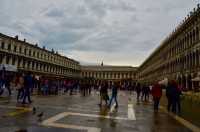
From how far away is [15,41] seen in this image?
66125mm

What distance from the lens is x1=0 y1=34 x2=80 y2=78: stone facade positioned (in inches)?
2437

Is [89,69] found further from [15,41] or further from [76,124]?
[76,124]

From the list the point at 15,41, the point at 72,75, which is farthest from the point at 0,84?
the point at 72,75

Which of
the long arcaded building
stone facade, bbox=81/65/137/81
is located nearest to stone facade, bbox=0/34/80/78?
stone facade, bbox=81/65/137/81

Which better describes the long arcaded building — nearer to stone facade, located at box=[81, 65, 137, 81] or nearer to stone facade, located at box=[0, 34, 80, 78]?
stone facade, located at box=[0, 34, 80, 78]

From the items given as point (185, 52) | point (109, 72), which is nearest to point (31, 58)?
point (185, 52)

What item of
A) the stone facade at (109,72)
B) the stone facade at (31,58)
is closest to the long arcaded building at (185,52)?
the stone facade at (31,58)

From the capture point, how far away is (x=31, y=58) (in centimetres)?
7500

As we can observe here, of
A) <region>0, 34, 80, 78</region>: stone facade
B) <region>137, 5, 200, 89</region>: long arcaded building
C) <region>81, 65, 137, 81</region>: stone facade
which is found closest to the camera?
<region>137, 5, 200, 89</region>: long arcaded building

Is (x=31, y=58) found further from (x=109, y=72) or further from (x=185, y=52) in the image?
(x=109, y=72)

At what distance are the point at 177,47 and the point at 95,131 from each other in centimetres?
4422

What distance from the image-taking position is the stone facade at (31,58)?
61.9m

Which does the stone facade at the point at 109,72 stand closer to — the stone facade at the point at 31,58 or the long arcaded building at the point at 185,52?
the stone facade at the point at 31,58

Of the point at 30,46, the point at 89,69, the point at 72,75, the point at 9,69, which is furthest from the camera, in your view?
the point at 89,69
